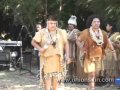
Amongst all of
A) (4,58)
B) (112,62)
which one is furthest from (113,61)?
(4,58)

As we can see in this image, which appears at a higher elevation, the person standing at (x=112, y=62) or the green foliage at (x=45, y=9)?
the green foliage at (x=45, y=9)

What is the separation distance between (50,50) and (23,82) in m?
4.13

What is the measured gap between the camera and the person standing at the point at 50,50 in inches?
321

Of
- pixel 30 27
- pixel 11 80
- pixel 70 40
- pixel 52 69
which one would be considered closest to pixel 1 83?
pixel 11 80

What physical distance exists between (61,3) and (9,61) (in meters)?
2.91

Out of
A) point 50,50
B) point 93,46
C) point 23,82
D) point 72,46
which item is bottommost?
point 23,82

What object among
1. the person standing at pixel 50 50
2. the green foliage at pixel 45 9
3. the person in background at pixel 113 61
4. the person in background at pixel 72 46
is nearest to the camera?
the person standing at pixel 50 50

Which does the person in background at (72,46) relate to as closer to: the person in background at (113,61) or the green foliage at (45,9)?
the person in background at (113,61)

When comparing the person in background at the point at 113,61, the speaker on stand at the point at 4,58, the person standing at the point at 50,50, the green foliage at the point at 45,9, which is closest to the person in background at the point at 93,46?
the person standing at the point at 50,50

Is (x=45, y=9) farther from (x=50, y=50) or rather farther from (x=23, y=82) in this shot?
(x=50, y=50)

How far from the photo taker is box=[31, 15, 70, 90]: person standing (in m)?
8.16

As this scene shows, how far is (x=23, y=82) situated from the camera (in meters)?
12.1

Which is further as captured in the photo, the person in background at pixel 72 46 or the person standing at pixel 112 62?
the person in background at pixel 72 46

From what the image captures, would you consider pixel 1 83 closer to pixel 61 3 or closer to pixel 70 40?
pixel 70 40
